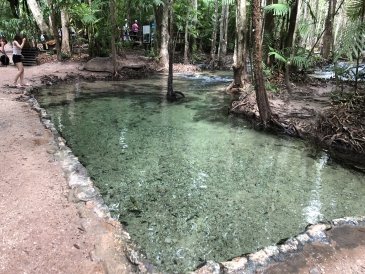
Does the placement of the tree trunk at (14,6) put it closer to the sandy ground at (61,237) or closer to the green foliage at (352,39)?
the sandy ground at (61,237)

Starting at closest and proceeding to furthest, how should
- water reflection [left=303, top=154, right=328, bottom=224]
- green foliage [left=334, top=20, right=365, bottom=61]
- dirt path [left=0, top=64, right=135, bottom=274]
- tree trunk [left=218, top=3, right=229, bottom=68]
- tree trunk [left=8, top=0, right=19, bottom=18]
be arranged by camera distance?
dirt path [left=0, top=64, right=135, bottom=274]
water reflection [left=303, top=154, right=328, bottom=224]
green foliage [left=334, top=20, right=365, bottom=61]
tree trunk [left=218, top=3, right=229, bottom=68]
tree trunk [left=8, top=0, right=19, bottom=18]

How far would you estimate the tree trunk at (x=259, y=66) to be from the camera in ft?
21.0

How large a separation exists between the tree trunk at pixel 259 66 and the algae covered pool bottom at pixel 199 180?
50cm

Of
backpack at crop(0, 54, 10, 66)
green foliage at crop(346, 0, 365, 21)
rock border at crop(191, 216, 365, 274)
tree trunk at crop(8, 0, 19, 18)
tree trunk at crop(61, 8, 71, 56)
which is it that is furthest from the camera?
tree trunk at crop(8, 0, 19, 18)

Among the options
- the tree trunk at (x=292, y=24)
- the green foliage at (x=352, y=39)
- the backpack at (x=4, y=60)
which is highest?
the tree trunk at (x=292, y=24)

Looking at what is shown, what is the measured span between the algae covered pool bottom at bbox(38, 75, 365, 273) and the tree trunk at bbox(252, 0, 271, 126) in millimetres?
500

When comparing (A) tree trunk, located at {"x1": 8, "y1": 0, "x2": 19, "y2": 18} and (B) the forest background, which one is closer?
(B) the forest background

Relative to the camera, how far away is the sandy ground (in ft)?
9.50

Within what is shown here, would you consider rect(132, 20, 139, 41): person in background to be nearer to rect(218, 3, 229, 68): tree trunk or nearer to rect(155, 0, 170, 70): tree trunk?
rect(155, 0, 170, 70): tree trunk

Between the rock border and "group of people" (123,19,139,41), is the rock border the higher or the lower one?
the lower one

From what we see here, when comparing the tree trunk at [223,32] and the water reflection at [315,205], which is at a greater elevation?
the tree trunk at [223,32]

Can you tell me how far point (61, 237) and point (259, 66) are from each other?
5075 millimetres

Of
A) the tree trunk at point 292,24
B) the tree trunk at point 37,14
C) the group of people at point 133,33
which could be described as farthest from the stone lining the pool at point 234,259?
the group of people at point 133,33

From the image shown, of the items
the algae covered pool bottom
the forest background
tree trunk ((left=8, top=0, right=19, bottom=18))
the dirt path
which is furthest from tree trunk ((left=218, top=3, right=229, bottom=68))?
the dirt path
